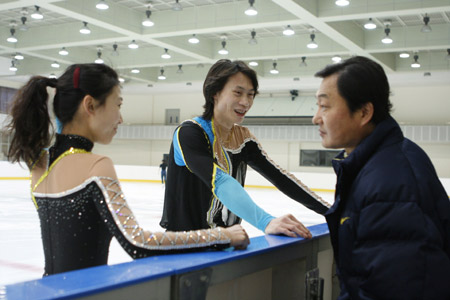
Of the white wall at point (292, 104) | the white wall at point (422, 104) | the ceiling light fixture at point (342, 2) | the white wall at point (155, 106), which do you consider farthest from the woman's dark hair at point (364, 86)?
the white wall at point (155, 106)

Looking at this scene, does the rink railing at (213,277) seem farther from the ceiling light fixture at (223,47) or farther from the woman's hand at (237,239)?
the ceiling light fixture at (223,47)

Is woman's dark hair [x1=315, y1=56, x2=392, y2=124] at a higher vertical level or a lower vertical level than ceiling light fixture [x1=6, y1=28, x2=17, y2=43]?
lower

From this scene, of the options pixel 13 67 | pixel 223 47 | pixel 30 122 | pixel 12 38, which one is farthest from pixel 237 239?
pixel 13 67

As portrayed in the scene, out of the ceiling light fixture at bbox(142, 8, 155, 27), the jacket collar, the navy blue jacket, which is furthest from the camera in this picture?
the ceiling light fixture at bbox(142, 8, 155, 27)

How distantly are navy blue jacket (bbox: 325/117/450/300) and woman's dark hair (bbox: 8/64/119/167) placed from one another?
2.87 ft

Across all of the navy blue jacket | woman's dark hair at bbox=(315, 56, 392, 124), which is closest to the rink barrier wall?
woman's dark hair at bbox=(315, 56, 392, 124)

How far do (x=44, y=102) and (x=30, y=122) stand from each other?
0.09m

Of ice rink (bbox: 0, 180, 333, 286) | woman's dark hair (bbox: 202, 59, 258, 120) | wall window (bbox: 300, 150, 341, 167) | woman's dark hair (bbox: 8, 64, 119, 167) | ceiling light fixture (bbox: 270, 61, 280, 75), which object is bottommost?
ice rink (bbox: 0, 180, 333, 286)

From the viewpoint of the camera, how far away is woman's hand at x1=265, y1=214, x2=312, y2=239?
202 cm

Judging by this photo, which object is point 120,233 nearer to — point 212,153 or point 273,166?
point 212,153

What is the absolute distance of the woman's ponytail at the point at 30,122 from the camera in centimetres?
169

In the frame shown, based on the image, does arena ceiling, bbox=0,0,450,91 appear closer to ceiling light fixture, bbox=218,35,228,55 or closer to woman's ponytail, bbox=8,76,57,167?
ceiling light fixture, bbox=218,35,228,55

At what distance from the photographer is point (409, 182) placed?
131cm

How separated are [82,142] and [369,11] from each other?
12264 mm
